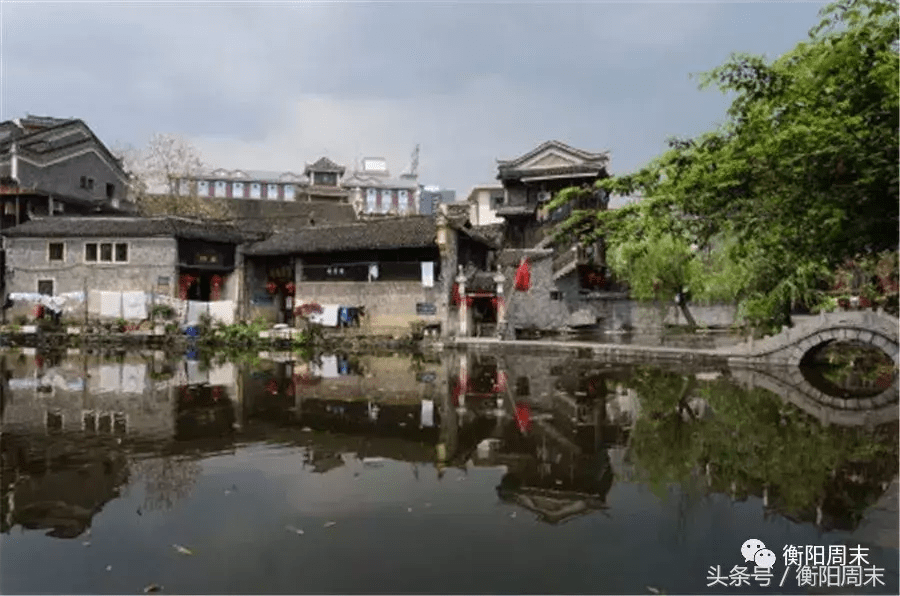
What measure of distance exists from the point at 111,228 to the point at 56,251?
10.8 feet

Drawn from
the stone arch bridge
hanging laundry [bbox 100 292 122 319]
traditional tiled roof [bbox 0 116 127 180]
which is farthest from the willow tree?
traditional tiled roof [bbox 0 116 127 180]

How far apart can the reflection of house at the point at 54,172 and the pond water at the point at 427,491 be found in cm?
2964

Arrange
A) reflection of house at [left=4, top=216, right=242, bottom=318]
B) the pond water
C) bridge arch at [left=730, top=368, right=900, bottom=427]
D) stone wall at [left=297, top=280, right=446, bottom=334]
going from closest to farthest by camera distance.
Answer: the pond water < bridge arch at [left=730, top=368, right=900, bottom=427] < stone wall at [left=297, top=280, right=446, bottom=334] < reflection of house at [left=4, top=216, right=242, bottom=318]

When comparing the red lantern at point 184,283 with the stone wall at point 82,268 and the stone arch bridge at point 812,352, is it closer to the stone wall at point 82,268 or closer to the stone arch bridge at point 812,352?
the stone wall at point 82,268

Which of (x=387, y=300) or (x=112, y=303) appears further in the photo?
→ (x=112, y=303)

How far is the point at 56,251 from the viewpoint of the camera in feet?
116

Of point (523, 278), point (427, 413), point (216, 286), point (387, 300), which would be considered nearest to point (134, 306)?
point (216, 286)

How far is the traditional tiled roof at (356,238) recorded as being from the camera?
32250 mm

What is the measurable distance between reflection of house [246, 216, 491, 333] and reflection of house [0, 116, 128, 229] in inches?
614

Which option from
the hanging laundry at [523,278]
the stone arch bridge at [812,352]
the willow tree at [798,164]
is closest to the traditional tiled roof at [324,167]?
the hanging laundry at [523,278]

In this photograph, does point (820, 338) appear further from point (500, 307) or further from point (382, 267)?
point (382, 267)

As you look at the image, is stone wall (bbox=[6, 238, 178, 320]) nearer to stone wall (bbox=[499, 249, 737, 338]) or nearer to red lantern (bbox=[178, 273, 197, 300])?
red lantern (bbox=[178, 273, 197, 300])

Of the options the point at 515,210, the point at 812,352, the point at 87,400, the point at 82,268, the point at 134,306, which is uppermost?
the point at 515,210

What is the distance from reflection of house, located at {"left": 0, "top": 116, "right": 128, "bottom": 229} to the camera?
39469 millimetres
